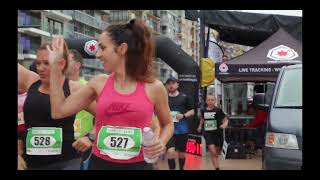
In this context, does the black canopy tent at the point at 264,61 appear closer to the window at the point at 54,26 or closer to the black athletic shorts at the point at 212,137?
the black athletic shorts at the point at 212,137

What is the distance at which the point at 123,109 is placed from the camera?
333 cm

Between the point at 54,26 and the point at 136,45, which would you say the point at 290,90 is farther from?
the point at 54,26

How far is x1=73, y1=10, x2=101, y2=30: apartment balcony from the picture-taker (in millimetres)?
52969

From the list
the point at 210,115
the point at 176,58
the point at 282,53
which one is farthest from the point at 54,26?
the point at 210,115

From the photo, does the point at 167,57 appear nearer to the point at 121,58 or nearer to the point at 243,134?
the point at 243,134

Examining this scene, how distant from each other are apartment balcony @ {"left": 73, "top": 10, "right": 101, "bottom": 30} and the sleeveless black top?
160 ft

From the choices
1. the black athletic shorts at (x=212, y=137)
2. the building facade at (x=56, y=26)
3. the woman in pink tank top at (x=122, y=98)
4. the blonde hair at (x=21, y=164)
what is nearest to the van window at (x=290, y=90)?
the woman in pink tank top at (x=122, y=98)

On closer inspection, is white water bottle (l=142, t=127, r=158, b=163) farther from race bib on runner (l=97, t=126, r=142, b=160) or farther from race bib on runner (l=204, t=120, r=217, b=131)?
race bib on runner (l=204, t=120, r=217, b=131)

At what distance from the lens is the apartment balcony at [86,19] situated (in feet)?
174

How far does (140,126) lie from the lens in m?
3.40

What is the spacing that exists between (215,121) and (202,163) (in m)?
1.27

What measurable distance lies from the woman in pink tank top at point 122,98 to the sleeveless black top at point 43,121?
676mm

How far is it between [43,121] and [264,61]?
6.92 m
